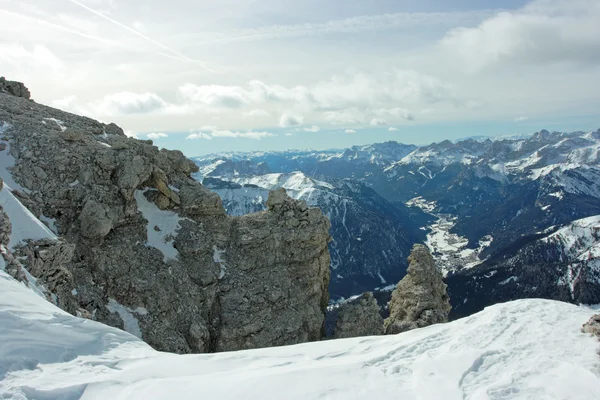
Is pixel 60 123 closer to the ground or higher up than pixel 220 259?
higher up

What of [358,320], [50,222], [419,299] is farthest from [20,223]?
[419,299]

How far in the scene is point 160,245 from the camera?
134 ft

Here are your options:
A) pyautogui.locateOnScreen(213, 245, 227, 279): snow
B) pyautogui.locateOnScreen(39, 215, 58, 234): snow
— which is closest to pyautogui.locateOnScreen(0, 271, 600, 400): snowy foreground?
pyautogui.locateOnScreen(39, 215, 58, 234): snow

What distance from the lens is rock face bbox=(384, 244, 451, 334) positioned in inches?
1772

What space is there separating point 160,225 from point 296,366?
29818 millimetres

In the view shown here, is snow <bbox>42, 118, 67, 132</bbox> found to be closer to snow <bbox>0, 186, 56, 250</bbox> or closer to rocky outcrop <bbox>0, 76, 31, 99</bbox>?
rocky outcrop <bbox>0, 76, 31, 99</bbox>

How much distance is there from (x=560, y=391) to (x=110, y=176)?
41418 mm

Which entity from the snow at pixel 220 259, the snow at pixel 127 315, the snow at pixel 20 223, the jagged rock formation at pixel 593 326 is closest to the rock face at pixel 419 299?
the snow at pixel 220 259

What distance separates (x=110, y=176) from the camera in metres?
41.3

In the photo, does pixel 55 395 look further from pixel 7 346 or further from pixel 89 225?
pixel 89 225

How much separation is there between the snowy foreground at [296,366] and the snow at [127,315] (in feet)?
51.6

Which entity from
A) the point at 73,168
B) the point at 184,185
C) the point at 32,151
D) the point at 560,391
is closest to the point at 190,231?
the point at 184,185

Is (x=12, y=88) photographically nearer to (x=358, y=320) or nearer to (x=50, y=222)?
(x=50, y=222)

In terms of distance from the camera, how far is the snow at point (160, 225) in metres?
40.8
